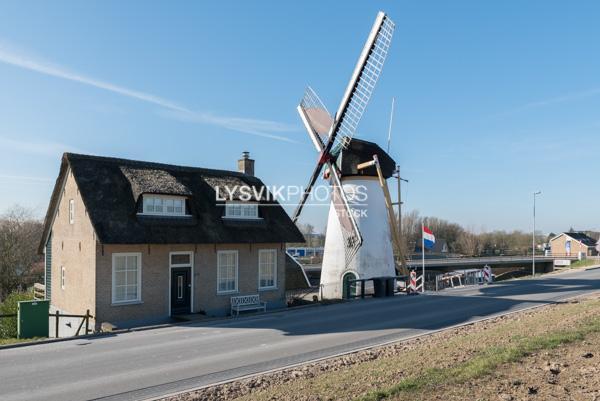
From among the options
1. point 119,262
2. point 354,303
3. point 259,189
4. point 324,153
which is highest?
point 324,153

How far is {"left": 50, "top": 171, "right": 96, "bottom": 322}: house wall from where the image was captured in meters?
18.2

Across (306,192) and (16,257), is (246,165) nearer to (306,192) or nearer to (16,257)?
(306,192)

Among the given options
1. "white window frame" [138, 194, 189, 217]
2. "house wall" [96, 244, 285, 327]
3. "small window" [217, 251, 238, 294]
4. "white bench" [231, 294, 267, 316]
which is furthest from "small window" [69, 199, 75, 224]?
"white bench" [231, 294, 267, 316]

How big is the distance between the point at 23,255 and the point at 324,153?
26.2 meters

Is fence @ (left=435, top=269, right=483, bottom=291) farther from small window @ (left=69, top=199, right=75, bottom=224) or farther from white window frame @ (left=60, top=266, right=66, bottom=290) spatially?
small window @ (left=69, top=199, right=75, bottom=224)

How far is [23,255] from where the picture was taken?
38906mm

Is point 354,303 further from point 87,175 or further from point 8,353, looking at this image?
point 8,353

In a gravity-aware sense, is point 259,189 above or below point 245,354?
→ above

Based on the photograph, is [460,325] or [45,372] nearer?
[45,372]

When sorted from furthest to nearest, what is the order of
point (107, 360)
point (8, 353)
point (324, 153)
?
point (324, 153) → point (8, 353) → point (107, 360)

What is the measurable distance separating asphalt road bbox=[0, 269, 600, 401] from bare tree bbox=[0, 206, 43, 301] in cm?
2673

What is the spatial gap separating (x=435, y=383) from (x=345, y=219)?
739 inches

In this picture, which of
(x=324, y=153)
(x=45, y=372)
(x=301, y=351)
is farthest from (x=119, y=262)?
(x=324, y=153)

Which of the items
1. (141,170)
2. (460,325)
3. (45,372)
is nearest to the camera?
(45,372)
